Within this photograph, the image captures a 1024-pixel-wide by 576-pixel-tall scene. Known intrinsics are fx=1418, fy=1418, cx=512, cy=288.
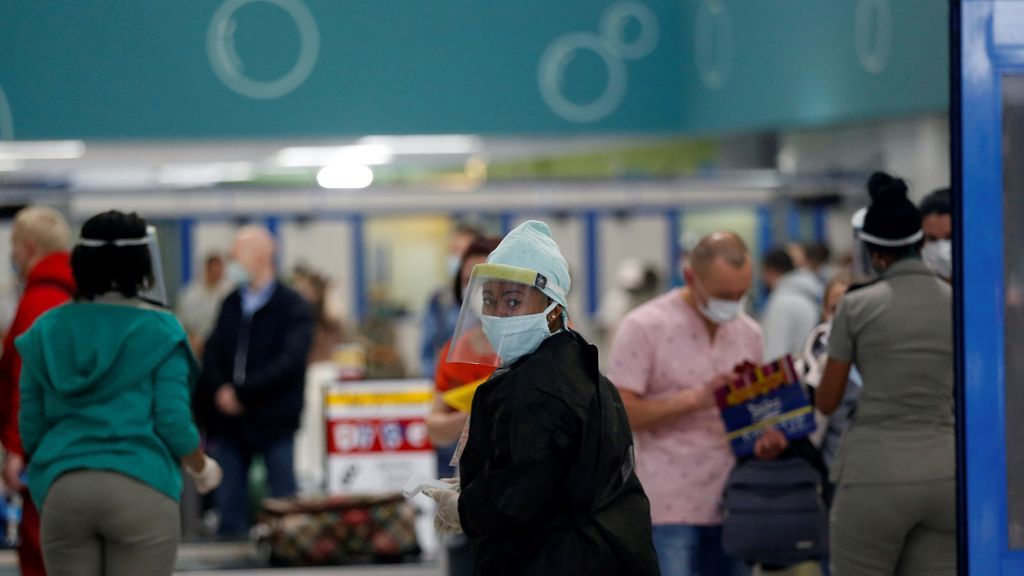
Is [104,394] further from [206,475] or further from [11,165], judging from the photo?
[11,165]

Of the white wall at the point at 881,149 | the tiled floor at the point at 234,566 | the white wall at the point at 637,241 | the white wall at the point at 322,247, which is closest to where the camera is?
the tiled floor at the point at 234,566

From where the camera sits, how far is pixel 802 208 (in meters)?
11.5

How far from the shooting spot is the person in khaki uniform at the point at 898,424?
395cm

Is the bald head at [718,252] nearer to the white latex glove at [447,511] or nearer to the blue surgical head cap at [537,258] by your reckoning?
the blue surgical head cap at [537,258]

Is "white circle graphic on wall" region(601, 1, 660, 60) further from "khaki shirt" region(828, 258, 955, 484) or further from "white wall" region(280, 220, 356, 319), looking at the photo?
"white wall" region(280, 220, 356, 319)

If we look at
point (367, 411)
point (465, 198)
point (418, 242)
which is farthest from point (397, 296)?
point (367, 411)

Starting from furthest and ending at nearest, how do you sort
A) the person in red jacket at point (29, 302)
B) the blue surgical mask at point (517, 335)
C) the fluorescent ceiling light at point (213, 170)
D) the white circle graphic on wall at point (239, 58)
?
the fluorescent ceiling light at point (213, 170) < the white circle graphic on wall at point (239, 58) < the person in red jacket at point (29, 302) < the blue surgical mask at point (517, 335)

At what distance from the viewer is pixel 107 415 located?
4.01 metres

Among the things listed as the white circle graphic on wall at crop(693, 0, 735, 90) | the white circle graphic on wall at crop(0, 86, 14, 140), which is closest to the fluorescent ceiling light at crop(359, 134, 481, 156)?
the white circle graphic on wall at crop(693, 0, 735, 90)

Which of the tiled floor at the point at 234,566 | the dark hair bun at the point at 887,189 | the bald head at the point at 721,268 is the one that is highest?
the dark hair bun at the point at 887,189

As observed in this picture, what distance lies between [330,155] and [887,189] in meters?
13.7

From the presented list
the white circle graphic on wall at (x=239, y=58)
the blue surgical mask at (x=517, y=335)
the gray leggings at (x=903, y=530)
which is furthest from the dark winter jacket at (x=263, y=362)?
the blue surgical mask at (x=517, y=335)

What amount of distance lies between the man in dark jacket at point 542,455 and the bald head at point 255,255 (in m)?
4.75

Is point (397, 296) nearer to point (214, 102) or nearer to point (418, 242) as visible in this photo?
point (418, 242)
